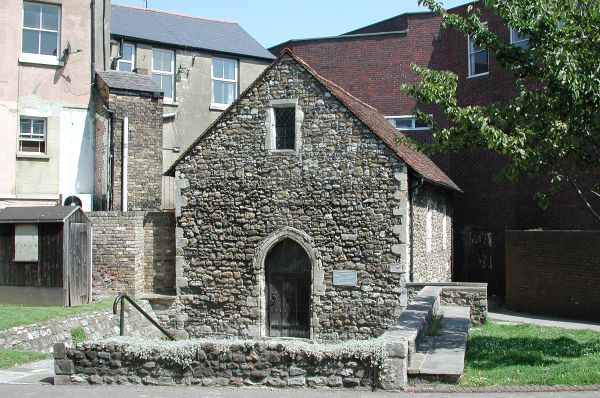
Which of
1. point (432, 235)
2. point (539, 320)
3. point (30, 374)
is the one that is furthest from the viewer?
point (432, 235)

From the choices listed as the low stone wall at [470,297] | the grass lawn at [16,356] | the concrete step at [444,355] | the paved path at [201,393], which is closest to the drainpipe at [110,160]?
the grass lawn at [16,356]

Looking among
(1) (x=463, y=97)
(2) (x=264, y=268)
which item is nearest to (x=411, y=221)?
(2) (x=264, y=268)

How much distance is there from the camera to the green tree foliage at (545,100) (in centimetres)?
1199

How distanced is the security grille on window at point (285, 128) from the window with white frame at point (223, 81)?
10.0 m

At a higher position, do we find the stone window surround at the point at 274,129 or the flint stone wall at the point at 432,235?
the stone window surround at the point at 274,129

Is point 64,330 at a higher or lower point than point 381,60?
lower

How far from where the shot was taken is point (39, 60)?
2339cm

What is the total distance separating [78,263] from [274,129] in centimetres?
651

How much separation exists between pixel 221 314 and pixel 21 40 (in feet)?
34.9

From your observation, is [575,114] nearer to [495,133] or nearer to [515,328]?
[495,133]

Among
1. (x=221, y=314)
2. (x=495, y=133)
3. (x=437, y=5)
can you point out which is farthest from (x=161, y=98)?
(x=495, y=133)

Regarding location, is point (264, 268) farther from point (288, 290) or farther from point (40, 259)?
point (40, 259)

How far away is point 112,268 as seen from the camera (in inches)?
846

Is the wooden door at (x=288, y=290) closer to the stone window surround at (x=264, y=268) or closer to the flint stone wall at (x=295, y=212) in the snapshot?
the stone window surround at (x=264, y=268)
